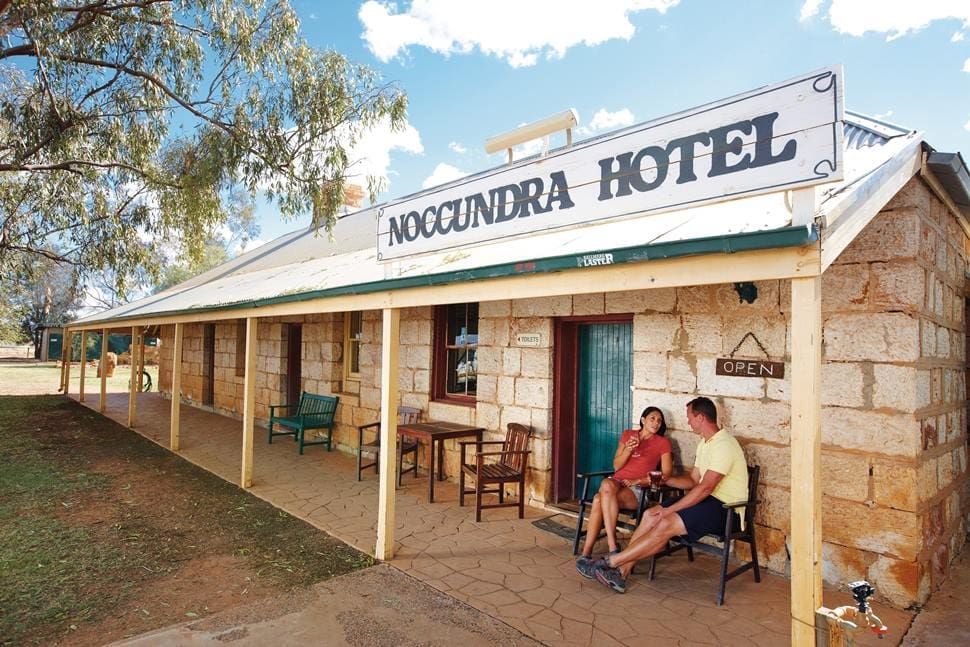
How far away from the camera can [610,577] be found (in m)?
4.03

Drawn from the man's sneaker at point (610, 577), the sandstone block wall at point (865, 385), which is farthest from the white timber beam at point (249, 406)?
the man's sneaker at point (610, 577)

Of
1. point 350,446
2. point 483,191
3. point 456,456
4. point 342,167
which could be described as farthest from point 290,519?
point 342,167

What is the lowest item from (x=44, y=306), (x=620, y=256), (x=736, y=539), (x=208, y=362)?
(x=736, y=539)

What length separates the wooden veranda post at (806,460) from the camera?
99.5 inches

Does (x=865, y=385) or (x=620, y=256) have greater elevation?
(x=620, y=256)

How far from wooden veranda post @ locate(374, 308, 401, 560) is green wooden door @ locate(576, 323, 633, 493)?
6.98ft

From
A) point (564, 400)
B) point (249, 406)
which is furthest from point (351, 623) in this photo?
point (249, 406)

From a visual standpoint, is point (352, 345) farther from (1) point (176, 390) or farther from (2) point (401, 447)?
(2) point (401, 447)

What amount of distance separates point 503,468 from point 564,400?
37.9 inches

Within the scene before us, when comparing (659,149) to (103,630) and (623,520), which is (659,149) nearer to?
(623,520)

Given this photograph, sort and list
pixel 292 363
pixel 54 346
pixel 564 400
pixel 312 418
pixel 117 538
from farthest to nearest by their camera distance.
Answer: pixel 54 346
pixel 292 363
pixel 312 418
pixel 564 400
pixel 117 538

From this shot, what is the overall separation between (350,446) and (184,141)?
6.34 meters

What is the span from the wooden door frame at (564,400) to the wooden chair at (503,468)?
13.1 inches

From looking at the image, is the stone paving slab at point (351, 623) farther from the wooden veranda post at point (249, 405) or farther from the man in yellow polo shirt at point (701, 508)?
the wooden veranda post at point (249, 405)
